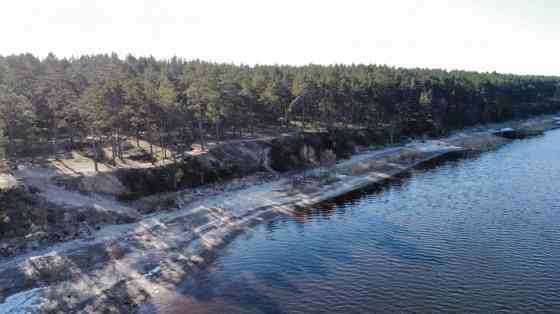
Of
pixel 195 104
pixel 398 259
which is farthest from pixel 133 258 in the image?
pixel 195 104

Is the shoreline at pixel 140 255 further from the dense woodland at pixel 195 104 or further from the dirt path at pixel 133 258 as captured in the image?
the dense woodland at pixel 195 104

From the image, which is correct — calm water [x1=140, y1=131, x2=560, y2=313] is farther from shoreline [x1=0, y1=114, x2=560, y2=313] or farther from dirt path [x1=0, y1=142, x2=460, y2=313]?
dirt path [x1=0, y1=142, x2=460, y2=313]

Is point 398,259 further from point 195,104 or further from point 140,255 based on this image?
point 195,104

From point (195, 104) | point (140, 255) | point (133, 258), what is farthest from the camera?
point (195, 104)

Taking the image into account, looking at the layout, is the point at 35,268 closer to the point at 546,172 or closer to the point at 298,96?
the point at 298,96

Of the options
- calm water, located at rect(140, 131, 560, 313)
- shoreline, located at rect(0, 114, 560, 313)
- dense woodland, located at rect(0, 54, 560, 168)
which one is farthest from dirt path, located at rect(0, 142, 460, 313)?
dense woodland, located at rect(0, 54, 560, 168)

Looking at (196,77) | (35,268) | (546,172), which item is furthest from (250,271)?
(546,172)
